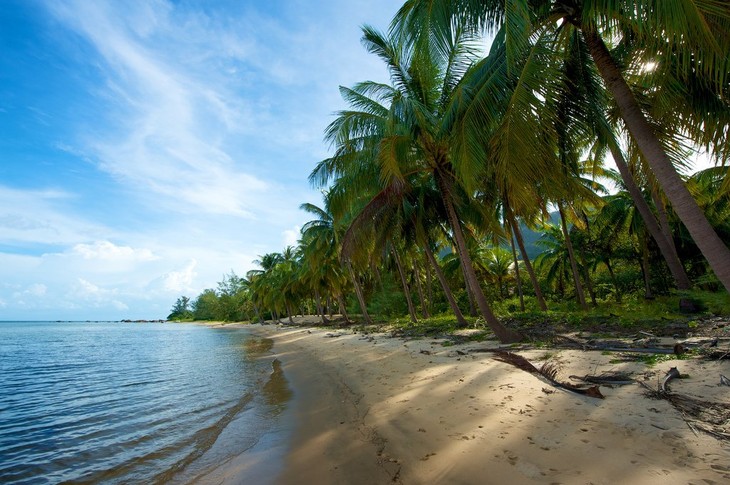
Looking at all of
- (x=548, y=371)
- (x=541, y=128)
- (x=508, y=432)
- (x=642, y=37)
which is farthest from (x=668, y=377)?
(x=642, y=37)

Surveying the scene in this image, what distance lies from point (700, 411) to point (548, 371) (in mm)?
1981

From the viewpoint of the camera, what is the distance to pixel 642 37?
550cm

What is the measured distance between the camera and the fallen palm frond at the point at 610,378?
456 centimetres

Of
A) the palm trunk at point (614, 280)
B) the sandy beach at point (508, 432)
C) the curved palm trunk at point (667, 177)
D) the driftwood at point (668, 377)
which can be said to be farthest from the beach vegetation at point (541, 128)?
the palm trunk at point (614, 280)

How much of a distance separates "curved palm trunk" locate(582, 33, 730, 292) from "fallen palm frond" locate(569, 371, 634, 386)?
63.5 inches

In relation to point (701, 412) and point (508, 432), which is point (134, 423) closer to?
point (508, 432)

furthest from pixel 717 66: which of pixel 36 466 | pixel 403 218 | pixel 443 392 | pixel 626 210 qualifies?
pixel 626 210

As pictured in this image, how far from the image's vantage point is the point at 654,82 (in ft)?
20.1

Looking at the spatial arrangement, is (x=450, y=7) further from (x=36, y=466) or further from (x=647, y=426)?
(x=36, y=466)

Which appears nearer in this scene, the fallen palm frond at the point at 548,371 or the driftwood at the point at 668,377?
the driftwood at the point at 668,377

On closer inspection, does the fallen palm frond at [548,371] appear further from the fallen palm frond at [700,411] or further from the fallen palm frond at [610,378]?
the fallen palm frond at [700,411]

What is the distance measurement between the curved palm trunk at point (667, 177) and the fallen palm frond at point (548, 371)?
6.84 ft

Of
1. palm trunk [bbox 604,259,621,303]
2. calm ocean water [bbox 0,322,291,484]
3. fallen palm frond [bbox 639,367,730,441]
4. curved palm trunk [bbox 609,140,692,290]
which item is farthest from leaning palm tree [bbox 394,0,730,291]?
palm trunk [bbox 604,259,621,303]

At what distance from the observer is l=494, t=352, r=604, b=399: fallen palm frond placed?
427 centimetres
